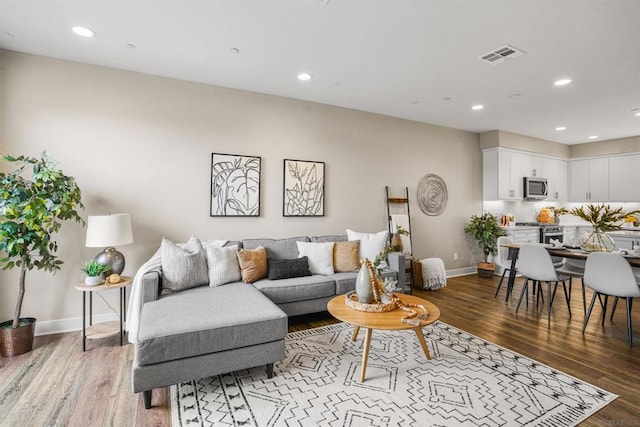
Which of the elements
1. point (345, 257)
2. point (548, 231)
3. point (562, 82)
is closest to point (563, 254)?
point (562, 82)

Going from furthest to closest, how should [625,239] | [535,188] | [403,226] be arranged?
1. [535,188]
2. [625,239]
3. [403,226]

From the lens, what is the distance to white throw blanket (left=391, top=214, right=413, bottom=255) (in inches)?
205

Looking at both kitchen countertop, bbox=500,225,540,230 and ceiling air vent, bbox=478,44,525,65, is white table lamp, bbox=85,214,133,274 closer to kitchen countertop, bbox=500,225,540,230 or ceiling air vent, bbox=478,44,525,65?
ceiling air vent, bbox=478,44,525,65

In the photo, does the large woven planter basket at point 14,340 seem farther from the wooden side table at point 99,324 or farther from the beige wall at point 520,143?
the beige wall at point 520,143

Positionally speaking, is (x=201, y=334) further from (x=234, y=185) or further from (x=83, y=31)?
(x=83, y=31)

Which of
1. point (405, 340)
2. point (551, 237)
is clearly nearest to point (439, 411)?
point (405, 340)

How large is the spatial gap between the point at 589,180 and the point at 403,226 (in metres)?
5.10

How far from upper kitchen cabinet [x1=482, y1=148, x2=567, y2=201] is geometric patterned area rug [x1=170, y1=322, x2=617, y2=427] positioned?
415 centimetres

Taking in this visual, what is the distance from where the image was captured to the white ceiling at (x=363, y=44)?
240cm

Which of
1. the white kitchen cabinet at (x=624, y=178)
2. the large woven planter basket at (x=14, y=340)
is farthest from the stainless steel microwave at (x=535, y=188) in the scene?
the large woven planter basket at (x=14, y=340)

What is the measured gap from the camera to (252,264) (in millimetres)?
3424

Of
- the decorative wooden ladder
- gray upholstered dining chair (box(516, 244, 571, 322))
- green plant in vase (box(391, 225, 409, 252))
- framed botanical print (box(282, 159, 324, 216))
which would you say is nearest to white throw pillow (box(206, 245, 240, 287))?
framed botanical print (box(282, 159, 324, 216))

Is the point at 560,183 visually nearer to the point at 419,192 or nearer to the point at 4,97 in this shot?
the point at 419,192

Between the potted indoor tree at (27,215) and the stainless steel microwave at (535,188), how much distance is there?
739 cm
